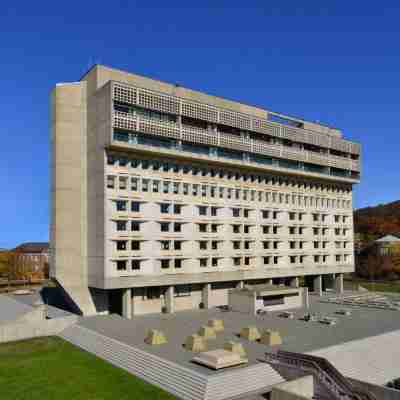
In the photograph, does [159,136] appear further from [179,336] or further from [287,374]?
[287,374]

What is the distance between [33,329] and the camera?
45.1 meters

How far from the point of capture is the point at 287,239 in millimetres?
70812

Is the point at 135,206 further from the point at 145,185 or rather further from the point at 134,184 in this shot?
the point at 145,185

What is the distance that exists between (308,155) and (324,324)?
3240 cm

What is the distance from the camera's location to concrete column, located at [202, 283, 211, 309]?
200ft

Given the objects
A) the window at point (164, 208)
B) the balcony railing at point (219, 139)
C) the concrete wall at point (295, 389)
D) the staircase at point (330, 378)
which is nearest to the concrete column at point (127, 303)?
the window at point (164, 208)

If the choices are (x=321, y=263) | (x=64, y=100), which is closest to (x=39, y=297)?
(x=64, y=100)

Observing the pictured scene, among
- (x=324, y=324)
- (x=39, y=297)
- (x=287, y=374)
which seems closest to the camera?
(x=287, y=374)

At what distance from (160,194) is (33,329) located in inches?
862

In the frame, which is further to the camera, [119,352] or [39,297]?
[39,297]

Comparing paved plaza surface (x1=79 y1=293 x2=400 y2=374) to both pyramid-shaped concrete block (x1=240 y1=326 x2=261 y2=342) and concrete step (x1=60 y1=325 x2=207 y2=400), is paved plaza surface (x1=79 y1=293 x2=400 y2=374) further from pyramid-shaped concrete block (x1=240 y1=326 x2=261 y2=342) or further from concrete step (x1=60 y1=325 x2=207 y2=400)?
concrete step (x1=60 y1=325 x2=207 y2=400)

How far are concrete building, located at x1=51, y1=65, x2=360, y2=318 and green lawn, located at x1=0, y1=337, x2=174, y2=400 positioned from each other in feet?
42.8

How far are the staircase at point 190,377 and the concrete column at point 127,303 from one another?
1451 centimetres

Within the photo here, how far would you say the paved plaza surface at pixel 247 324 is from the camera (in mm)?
37094
